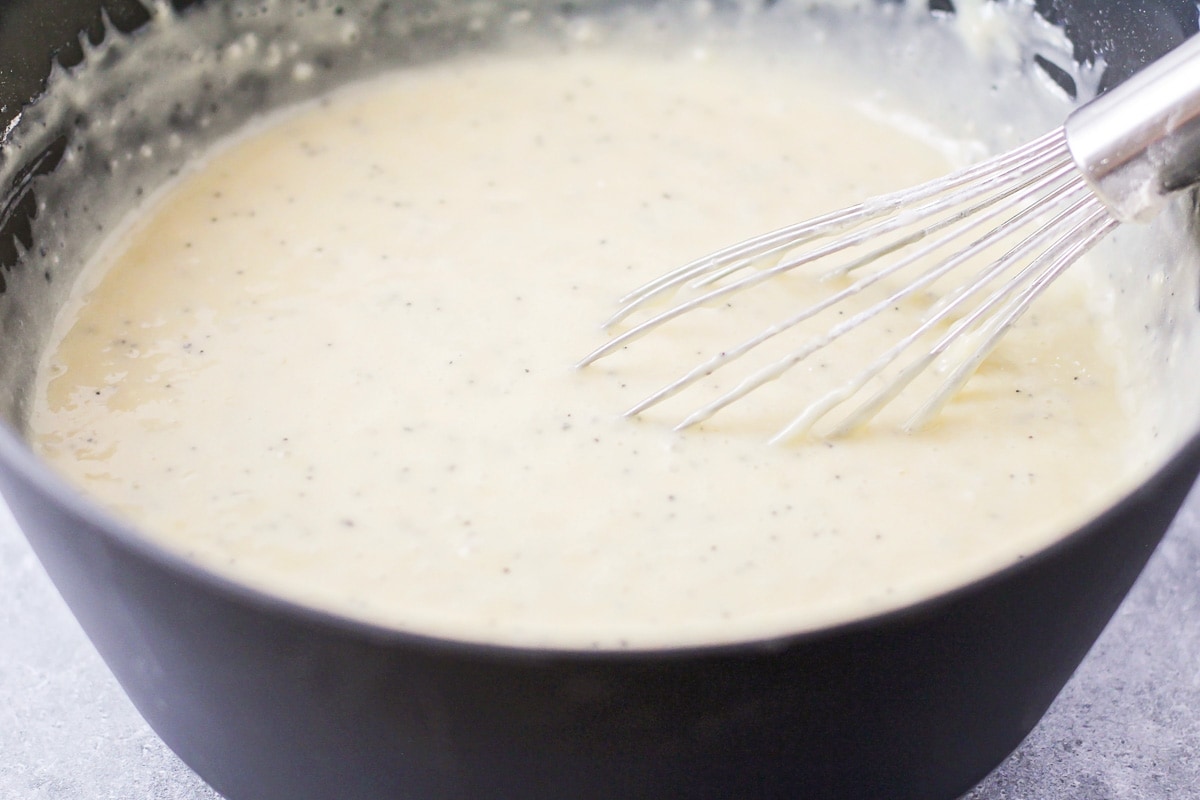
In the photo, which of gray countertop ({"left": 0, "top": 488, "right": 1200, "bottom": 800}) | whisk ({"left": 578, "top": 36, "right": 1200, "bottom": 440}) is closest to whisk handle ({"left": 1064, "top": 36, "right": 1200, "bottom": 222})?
whisk ({"left": 578, "top": 36, "right": 1200, "bottom": 440})

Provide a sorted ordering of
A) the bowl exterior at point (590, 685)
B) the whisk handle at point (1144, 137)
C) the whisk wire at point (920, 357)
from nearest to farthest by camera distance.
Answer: the bowl exterior at point (590, 685), the whisk handle at point (1144, 137), the whisk wire at point (920, 357)

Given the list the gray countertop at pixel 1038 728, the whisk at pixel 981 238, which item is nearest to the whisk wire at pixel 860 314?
the whisk at pixel 981 238

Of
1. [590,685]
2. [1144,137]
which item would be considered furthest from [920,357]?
[590,685]

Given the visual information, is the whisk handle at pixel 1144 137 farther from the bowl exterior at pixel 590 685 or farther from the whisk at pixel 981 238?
the bowl exterior at pixel 590 685

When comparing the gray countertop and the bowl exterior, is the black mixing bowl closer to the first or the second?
the bowl exterior

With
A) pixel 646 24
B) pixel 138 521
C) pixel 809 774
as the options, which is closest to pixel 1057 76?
pixel 646 24

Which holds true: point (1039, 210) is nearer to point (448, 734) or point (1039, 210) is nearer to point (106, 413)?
point (448, 734)

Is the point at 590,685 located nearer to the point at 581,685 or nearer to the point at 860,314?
the point at 581,685
